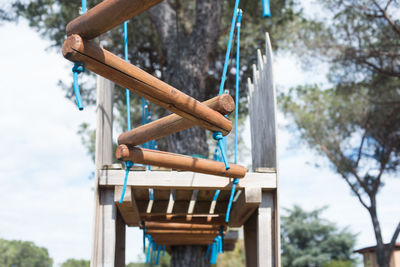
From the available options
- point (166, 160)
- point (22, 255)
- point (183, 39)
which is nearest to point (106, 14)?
point (166, 160)

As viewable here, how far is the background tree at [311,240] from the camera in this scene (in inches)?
742

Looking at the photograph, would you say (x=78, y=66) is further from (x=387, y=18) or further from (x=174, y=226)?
(x=387, y=18)

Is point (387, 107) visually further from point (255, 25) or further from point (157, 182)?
point (157, 182)

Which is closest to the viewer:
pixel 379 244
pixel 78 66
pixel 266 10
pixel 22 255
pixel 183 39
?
pixel 266 10

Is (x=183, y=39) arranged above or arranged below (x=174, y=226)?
above

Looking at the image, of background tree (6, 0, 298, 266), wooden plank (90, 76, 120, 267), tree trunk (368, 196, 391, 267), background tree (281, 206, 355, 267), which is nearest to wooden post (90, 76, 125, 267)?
wooden plank (90, 76, 120, 267)

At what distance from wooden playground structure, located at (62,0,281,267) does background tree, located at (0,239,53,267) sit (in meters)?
30.2

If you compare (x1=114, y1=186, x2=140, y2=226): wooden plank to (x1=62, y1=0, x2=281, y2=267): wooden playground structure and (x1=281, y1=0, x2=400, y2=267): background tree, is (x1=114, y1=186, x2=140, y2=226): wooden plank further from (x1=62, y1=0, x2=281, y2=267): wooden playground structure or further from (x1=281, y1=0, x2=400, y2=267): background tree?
(x1=281, y1=0, x2=400, y2=267): background tree

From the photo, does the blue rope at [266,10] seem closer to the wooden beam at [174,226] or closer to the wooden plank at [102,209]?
the wooden plank at [102,209]

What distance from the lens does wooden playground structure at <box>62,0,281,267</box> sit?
4.87 ft

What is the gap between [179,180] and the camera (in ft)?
9.85

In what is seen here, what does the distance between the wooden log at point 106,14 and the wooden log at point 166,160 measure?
0.69 meters

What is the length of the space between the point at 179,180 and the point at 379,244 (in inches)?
318

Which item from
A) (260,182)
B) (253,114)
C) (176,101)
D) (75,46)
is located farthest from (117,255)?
(75,46)
